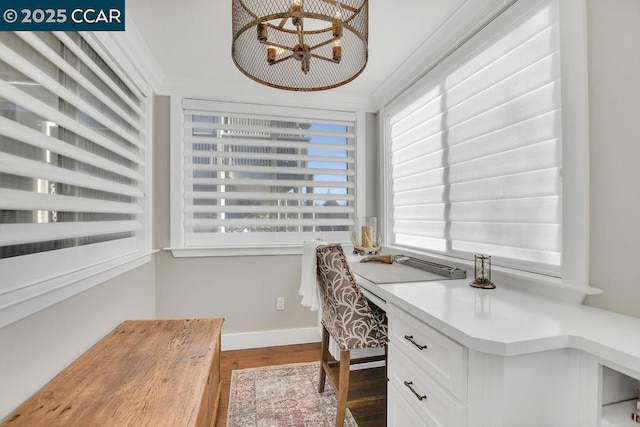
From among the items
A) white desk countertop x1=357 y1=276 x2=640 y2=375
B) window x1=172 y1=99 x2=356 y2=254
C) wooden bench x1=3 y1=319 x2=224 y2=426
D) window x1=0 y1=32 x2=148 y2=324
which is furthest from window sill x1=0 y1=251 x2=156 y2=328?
white desk countertop x1=357 y1=276 x2=640 y2=375

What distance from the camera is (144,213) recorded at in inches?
93.4

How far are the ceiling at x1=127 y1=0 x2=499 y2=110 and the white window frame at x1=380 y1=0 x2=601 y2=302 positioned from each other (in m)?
0.57

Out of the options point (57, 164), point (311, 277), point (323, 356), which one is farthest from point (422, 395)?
point (57, 164)

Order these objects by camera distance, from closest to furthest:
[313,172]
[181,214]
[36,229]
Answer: [36,229], [181,214], [313,172]

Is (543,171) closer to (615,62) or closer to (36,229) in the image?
(615,62)

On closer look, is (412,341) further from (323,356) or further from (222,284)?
(222,284)

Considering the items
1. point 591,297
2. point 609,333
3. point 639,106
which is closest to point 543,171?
point 639,106

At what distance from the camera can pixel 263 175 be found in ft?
9.35

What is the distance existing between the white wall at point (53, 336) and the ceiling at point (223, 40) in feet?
5.21

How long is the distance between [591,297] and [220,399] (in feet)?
6.93

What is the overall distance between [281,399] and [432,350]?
1314 millimetres

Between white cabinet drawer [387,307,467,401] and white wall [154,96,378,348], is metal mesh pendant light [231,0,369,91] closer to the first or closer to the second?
white cabinet drawer [387,307,467,401]

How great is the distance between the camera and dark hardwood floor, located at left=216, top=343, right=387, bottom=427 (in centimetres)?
193

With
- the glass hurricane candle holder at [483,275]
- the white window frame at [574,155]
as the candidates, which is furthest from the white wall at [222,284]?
the white window frame at [574,155]
